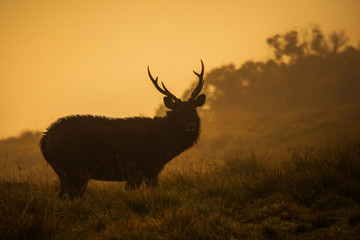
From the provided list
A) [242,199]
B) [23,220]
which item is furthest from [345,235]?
[23,220]

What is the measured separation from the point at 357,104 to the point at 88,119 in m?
21.0

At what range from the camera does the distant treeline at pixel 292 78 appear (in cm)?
2609

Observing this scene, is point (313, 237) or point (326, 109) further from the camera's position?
point (326, 109)

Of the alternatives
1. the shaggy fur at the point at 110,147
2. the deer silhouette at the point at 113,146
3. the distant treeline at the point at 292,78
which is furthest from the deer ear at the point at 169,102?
the distant treeline at the point at 292,78

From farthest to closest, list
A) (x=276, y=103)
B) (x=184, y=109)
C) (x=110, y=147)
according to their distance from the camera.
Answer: (x=276, y=103) → (x=184, y=109) → (x=110, y=147)

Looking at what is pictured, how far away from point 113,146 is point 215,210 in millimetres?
2534

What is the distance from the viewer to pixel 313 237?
3684mm

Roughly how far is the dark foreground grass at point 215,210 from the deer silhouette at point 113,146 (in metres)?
0.46

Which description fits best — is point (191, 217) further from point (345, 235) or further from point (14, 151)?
point (14, 151)

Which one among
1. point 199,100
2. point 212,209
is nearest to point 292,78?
point 199,100

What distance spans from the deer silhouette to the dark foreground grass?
0.46 meters

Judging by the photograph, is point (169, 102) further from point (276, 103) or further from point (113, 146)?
point (276, 103)

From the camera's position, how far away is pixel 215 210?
4.48 m

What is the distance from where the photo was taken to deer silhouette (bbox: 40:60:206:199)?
590cm
